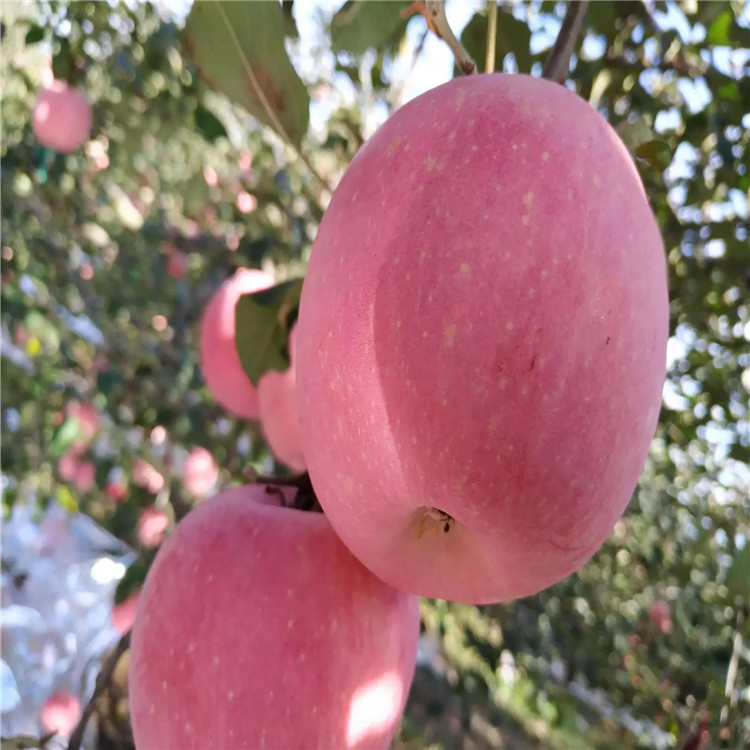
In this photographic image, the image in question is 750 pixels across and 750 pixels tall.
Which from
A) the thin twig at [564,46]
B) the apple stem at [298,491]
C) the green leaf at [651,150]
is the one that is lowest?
the apple stem at [298,491]

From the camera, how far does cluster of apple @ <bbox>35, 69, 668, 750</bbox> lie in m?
0.31

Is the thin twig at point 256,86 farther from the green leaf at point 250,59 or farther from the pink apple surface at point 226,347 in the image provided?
the pink apple surface at point 226,347

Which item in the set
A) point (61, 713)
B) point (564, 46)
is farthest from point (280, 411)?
point (61, 713)

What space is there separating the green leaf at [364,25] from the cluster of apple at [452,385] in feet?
0.65

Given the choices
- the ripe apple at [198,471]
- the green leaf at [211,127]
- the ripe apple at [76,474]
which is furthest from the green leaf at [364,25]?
the ripe apple at [76,474]

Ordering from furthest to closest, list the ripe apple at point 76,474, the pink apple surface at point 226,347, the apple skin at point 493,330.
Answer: the ripe apple at point 76,474 → the pink apple surface at point 226,347 → the apple skin at point 493,330

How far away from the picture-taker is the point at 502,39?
63 cm

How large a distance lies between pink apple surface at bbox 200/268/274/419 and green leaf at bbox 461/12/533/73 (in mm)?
465

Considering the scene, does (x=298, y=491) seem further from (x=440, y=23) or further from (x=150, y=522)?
(x=150, y=522)

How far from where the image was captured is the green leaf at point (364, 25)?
521 millimetres

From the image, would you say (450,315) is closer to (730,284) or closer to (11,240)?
(730,284)

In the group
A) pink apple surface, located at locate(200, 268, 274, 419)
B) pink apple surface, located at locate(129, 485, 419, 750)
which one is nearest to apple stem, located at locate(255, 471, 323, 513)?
pink apple surface, located at locate(129, 485, 419, 750)

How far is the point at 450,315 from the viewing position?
0.31m

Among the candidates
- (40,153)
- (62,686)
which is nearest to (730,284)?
(40,153)
